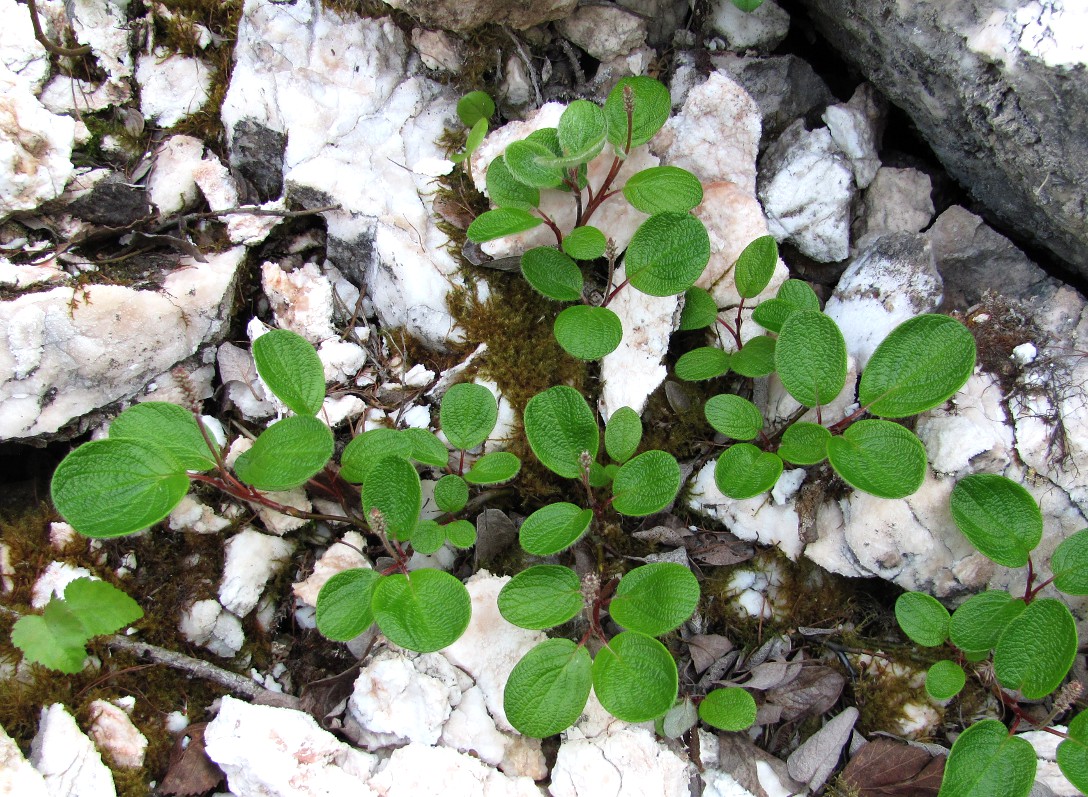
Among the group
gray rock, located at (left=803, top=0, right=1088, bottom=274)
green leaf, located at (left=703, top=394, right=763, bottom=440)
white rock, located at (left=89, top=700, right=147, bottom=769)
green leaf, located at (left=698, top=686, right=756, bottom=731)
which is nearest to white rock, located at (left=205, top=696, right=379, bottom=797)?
white rock, located at (left=89, top=700, right=147, bottom=769)

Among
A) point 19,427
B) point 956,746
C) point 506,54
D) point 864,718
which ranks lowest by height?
point 19,427

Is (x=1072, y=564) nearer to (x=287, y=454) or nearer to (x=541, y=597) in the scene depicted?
(x=541, y=597)

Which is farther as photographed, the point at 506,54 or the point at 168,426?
the point at 506,54

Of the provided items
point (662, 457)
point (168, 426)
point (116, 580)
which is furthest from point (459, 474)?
point (116, 580)

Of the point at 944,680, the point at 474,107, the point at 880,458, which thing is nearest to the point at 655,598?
the point at 880,458

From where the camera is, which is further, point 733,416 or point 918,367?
point 733,416

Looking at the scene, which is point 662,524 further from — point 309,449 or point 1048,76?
point 1048,76

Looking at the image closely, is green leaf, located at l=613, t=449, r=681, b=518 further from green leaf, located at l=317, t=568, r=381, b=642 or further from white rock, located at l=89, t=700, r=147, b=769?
white rock, located at l=89, t=700, r=147, b=769
